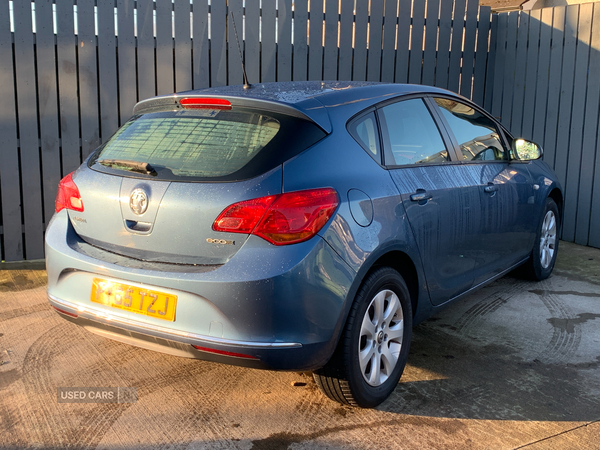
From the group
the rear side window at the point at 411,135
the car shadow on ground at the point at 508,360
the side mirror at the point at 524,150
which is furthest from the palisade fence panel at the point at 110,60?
the car shadow on ground at the point at 508,360

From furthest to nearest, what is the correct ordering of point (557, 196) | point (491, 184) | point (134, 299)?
point (557, 196)
point (491, 184)
point (134, 299)

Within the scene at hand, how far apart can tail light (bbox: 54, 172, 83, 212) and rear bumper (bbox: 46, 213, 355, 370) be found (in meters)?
0.49

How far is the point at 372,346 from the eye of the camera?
284cm

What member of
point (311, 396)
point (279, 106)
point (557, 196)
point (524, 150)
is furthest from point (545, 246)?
point (279, 106)

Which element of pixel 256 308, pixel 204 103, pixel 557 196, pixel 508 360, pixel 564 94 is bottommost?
pixel 508 360

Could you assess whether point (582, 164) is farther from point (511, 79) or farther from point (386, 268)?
point (386, 268)

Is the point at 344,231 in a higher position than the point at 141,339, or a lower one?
higher

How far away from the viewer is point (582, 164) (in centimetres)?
648

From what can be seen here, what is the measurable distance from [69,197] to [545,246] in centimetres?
382

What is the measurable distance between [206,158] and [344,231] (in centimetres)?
68

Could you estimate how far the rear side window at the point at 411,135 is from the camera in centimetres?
310

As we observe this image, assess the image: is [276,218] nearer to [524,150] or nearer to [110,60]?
[524,150]

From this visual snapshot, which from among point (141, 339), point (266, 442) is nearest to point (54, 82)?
point (141, 339)

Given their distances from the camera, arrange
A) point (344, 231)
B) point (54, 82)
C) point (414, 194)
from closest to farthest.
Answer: point (344, 231) → point (414, 194) → point (54, 82)
